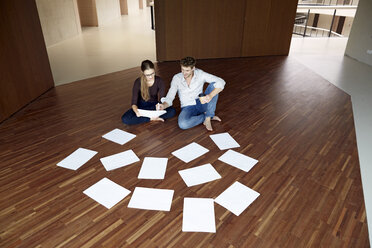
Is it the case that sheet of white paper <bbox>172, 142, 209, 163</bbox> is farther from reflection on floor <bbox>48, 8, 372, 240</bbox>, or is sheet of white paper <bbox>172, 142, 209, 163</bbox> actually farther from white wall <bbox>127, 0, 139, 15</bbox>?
white wall <bbox>127, 0, 139, 15</bbox>

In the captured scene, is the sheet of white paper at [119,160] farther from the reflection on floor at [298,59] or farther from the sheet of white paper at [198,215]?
the reflection on floor at [298,59]

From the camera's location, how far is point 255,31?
22.3ft

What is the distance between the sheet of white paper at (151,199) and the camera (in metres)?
2.15

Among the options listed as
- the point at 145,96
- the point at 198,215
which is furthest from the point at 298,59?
the point at 198,215

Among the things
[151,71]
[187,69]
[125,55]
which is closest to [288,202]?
[187,69]

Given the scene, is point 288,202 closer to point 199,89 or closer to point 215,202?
point 215,202

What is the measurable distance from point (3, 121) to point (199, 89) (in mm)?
2694

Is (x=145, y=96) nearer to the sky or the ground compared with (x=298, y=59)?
nearer to the sky

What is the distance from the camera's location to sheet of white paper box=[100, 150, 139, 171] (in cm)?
264

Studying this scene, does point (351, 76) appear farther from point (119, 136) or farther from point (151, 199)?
point (151, 199)

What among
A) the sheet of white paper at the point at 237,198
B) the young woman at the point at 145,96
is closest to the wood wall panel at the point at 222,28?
the young woman at the point at 145,96

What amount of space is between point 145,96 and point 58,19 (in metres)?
7.24

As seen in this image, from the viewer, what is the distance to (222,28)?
21.2 feet

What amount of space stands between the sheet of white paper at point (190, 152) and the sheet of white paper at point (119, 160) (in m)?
0.45
